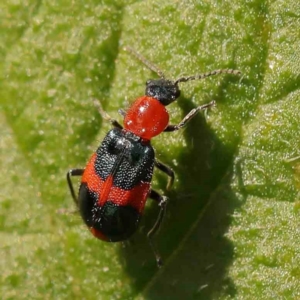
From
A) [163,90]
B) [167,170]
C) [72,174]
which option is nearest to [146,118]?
[163,90]

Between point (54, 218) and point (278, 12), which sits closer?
point (278, 12)

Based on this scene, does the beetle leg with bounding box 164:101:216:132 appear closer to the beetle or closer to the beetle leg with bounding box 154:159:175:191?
the beetle

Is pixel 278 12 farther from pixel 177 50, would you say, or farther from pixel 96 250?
pixel 96 250

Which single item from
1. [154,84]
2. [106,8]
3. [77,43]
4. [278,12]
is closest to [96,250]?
[154,84]

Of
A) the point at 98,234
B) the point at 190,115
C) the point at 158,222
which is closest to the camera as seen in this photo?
the point at 98,234

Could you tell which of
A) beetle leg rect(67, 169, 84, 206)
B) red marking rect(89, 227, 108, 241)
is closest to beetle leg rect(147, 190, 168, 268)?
red marking rect(89, 227, 108, 241)

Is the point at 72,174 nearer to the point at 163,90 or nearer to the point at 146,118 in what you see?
the point at 146,118
